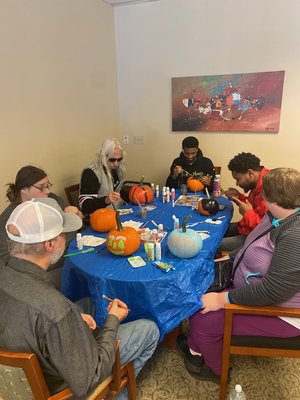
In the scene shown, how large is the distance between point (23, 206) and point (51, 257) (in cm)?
21

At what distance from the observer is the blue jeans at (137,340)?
1252 mm

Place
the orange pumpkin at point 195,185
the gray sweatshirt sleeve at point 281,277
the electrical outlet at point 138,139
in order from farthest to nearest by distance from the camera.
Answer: the electrical outlet at point 138,139
the orange pumpkin at point 195,185
the gray sweatshirt sleeve at point 281,277

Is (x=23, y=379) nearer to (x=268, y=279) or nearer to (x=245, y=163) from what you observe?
(x=268, y=279)

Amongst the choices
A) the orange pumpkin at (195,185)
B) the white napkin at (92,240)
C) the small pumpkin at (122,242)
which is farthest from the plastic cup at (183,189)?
the small pumpkin at (122,242)

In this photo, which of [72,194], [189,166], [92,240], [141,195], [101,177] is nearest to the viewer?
[92,240]

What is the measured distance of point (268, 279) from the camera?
122 cm

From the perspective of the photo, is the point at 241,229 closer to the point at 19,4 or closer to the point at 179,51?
the point at 179,51

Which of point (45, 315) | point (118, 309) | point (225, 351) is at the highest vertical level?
point (45, 315)

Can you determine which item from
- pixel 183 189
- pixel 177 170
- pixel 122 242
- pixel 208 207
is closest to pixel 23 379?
pixel 122 242

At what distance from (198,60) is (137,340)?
308 centimetres

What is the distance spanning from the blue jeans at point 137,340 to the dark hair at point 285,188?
82cm

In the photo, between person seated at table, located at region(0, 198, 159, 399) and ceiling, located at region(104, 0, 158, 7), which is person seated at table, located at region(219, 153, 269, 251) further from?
ceiling, located at region(104, 0, 158, 7)

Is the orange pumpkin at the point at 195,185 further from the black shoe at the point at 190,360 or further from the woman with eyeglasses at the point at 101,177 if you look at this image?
the black shoe at the point at 190,360

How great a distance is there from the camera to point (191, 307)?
1399 millimetres
